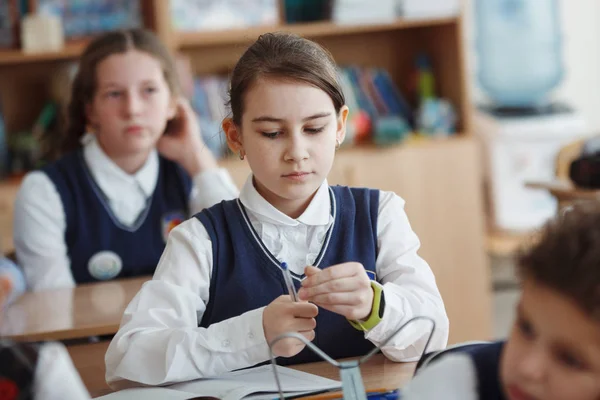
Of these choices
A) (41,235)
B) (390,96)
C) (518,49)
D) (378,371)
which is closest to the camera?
(378,371)

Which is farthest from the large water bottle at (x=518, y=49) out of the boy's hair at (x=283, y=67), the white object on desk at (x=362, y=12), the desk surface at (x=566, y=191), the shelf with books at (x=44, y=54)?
the boy's hair at (x=283, y=67)

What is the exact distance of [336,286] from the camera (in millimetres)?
1274

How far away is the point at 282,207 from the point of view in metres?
1.62

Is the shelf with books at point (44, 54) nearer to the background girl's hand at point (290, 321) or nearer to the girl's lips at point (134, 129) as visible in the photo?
the girl's lips at point (134, 129)

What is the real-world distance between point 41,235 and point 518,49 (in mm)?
2858

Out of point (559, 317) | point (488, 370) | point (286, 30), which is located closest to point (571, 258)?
point (559, 317)

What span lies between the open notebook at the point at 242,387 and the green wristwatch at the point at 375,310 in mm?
107

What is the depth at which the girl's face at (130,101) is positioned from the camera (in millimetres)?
2514

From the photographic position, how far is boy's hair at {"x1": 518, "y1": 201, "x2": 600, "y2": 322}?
823 millimetres

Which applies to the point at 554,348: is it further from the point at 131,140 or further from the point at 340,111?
the point at 131,140

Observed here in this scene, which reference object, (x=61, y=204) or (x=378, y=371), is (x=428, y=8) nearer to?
(x=61, y=204)

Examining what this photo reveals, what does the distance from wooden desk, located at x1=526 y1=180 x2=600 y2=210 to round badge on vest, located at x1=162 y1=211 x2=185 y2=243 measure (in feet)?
3.62

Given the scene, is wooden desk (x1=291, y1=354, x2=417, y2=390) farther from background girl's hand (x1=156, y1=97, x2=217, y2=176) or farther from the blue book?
the blue book

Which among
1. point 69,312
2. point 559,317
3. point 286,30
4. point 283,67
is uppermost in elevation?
point 286,30
